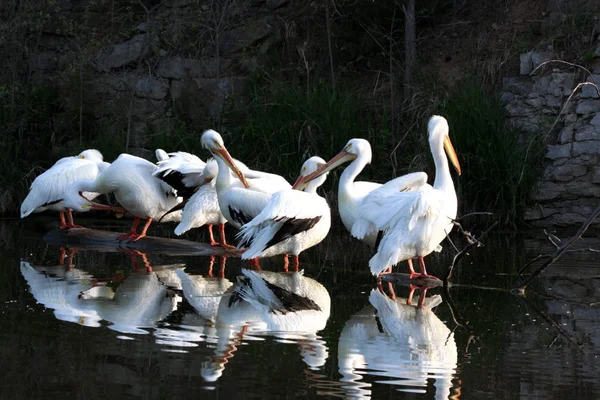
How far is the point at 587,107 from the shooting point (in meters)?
12.8

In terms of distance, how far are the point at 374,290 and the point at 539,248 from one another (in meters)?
3.12

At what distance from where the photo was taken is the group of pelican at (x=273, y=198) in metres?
8.06

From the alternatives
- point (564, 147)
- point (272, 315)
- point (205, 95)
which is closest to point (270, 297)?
point (272, 315)

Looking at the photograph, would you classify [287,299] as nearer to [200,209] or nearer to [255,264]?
[255,264]

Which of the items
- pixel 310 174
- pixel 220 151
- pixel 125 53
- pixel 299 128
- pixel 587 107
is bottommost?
pixel 310 174

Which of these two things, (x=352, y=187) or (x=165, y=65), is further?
(x=165, y=65)

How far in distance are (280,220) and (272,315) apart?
1.87 m

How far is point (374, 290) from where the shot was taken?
320 inches

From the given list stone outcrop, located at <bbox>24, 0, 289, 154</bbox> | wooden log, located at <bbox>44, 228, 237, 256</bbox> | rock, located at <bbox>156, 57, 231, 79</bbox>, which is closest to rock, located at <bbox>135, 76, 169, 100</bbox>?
stone outcrop, located at <bbox>24, 0, 289, 154</bbox>

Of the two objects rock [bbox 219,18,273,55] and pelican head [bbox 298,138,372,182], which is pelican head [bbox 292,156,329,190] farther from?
rock [bbox 219,18,273,55]

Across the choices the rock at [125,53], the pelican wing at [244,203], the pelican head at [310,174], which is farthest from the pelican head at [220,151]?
the rock at [125,53]

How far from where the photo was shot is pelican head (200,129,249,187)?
9977 millimetres

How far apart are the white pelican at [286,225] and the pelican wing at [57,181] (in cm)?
301

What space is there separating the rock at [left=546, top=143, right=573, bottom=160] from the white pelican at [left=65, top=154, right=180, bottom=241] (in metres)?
4.75
